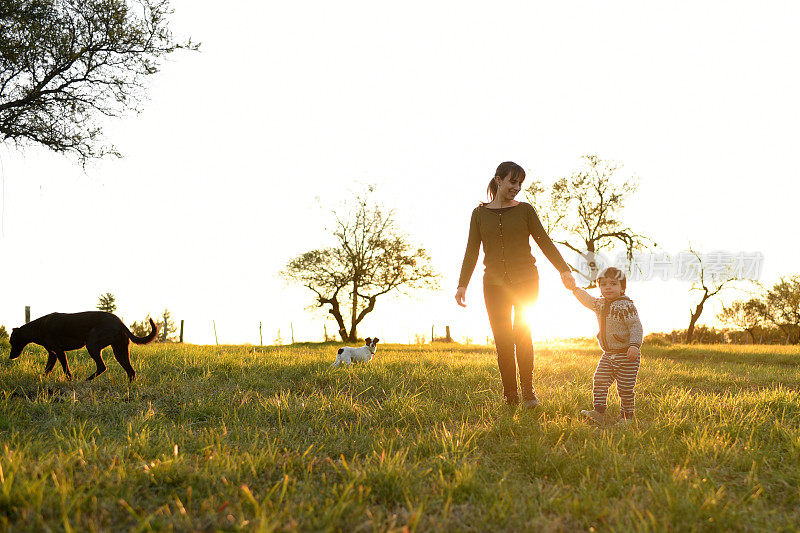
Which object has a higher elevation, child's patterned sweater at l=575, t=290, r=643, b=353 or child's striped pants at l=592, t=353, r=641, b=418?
child's patterned sweater at l=575, t=290, r=643, b=353

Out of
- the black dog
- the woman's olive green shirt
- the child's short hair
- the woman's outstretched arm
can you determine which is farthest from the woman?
the black dog

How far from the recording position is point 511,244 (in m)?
5.59

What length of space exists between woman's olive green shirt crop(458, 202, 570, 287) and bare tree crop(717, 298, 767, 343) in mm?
61831

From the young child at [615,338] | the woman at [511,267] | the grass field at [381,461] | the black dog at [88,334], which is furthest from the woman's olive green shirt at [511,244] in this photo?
the black dog at [88,334]

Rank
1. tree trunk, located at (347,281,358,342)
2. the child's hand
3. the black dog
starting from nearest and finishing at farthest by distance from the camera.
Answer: the child's hand → the black dog → tree trunk, located at (347,281,358,342)

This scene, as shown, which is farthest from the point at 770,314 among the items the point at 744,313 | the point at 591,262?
the point at 591,262

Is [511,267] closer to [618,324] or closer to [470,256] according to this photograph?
[470,256]

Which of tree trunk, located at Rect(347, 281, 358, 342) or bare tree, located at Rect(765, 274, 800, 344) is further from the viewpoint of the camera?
bare tree, located at Rect(765, 274, 800, 344)

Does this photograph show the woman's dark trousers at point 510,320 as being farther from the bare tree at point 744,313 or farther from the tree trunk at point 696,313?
the bare tree at point 744,313

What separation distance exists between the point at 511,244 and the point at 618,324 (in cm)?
142

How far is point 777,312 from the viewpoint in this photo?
55.3 meters

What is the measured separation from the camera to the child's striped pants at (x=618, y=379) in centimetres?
536

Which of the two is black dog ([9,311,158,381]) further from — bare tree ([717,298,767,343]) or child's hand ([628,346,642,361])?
bare tree ([717,298,767,343])

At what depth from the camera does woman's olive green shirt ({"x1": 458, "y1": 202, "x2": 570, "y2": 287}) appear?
18.2 feet
